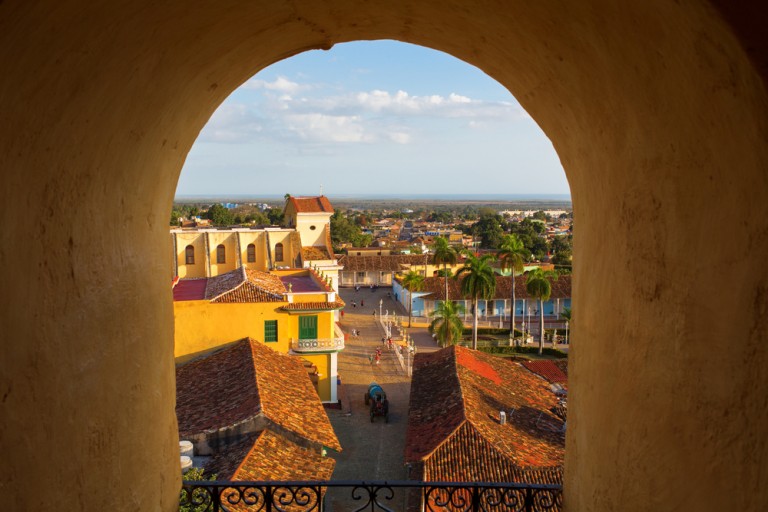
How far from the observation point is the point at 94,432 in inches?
107

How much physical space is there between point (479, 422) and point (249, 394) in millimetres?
6225

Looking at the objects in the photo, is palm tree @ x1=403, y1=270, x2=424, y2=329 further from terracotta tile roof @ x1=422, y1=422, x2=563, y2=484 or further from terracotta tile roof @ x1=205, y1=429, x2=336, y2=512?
terracotta tile roof @ x1=205, y1=429, x2=336, y2=512

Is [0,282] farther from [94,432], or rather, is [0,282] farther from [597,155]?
[597,155]

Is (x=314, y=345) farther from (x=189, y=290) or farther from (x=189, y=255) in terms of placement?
(x=189, y=255)

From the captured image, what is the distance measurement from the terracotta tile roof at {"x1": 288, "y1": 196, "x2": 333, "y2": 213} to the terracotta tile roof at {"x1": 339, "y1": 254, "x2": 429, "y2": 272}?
17.8 meters

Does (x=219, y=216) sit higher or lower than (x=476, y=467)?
higher

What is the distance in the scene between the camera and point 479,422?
655 inches

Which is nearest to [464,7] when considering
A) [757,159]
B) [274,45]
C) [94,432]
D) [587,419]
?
[274,45]

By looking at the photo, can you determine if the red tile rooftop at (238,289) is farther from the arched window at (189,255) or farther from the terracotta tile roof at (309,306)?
the arched window at (189,255)

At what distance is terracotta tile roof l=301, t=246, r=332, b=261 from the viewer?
38.5 m

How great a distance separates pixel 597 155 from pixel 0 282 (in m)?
2.56

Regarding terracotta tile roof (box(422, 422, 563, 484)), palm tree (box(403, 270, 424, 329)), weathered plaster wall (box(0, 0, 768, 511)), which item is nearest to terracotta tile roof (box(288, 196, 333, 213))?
palm tree (box(403, 270, 424, 329))

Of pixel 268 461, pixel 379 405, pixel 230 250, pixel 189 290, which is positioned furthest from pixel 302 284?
pixel 268 461

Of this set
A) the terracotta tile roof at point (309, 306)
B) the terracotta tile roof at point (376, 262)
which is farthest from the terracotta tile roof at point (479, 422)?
the terracotta tile roof at point (376, 262)
